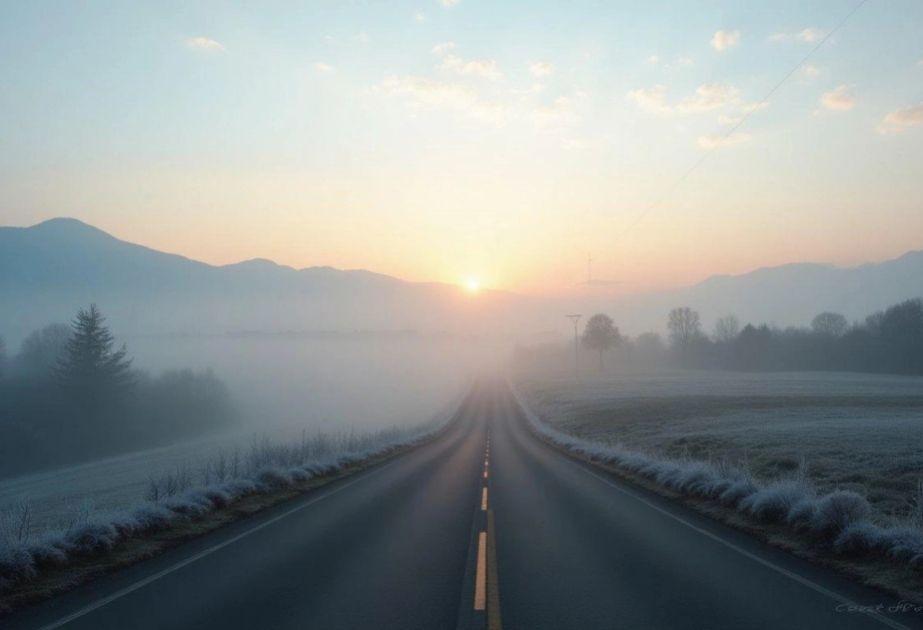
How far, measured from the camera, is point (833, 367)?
12175 centimetres

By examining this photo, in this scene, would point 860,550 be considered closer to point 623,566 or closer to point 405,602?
point 623,566

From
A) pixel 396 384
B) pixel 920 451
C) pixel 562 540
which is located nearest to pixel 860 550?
pixel 562 540

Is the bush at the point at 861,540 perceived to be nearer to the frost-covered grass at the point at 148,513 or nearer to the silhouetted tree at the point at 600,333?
the frost-covered grass at the point at 148,513

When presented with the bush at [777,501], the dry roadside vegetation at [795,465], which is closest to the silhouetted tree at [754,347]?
the dry roadside vegetation at [795,465]

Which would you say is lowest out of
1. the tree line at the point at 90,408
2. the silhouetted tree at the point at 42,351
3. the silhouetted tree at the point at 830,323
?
the tree line at the point at 90,408

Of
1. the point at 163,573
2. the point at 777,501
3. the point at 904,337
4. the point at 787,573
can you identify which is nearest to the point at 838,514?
the point at 777,501

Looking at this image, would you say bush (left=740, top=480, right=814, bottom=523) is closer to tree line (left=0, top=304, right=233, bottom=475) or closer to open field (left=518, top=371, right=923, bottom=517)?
→ open field (left=518, top=371, right=923, bottom=517)

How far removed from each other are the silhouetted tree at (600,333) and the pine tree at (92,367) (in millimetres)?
94535

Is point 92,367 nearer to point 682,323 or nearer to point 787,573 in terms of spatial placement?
point 787,573

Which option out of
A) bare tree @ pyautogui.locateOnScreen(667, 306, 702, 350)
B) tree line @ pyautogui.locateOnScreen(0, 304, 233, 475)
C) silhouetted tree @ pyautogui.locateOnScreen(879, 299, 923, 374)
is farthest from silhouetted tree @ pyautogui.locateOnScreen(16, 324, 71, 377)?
bare tree @ pyautogui.locateOnScreen(667, 306, 702, 350)

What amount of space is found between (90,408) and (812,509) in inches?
2656

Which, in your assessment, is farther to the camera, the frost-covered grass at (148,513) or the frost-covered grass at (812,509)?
the frost-covered grass at (812,509)

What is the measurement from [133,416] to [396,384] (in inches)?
2610

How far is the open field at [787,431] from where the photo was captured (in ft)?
63.9
